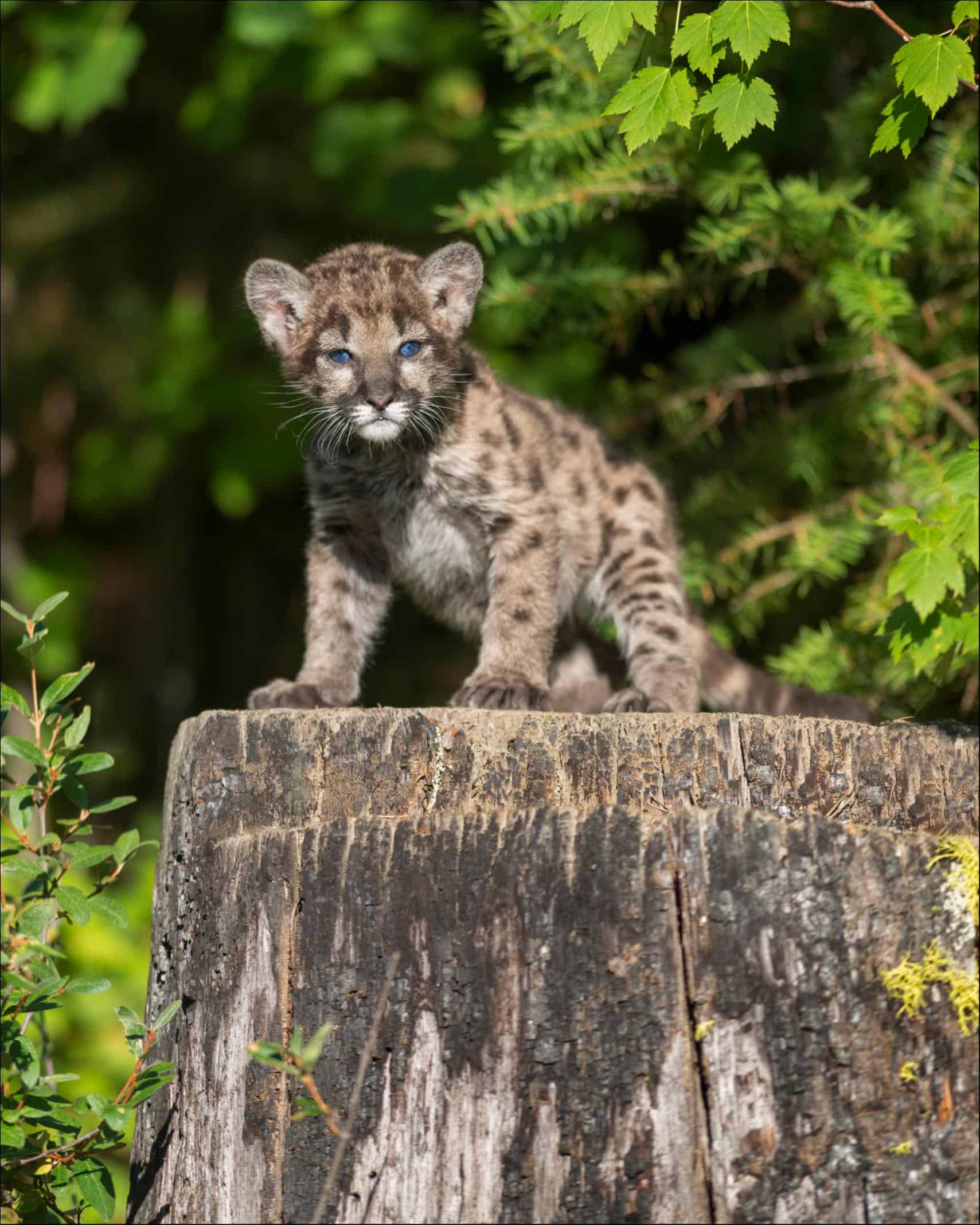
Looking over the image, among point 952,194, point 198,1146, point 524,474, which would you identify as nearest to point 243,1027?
point 198,1146

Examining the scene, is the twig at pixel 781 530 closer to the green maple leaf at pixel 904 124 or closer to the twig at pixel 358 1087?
the green maple leaf at pixel 904 124

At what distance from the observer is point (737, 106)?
140 inches

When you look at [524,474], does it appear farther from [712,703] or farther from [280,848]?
[280,848]

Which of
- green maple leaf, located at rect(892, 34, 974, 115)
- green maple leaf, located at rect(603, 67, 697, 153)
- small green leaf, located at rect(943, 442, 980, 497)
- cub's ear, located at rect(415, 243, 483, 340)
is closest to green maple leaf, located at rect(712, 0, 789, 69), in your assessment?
green maple leaf, located at rect(603, 67, 697, 153)

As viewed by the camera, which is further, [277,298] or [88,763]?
[277,298]

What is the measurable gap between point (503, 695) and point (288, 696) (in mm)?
800

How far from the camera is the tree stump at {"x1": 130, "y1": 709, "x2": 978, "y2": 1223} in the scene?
9.34 feet

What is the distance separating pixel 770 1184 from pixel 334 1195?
904mm

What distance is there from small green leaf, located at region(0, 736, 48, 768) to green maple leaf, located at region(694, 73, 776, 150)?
2.28 metres

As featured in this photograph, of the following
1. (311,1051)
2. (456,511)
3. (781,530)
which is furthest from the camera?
(781,530)

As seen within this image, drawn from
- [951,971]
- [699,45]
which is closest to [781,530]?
[699,45]

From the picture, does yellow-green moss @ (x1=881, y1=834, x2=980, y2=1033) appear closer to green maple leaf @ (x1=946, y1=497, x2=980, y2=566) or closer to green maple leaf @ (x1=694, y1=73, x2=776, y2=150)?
green maple leaf @ (x1=946, y1=497, x2=980, y2=566)

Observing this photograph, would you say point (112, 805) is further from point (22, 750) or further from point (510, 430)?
point (510, 430)

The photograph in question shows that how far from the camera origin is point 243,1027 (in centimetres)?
322
